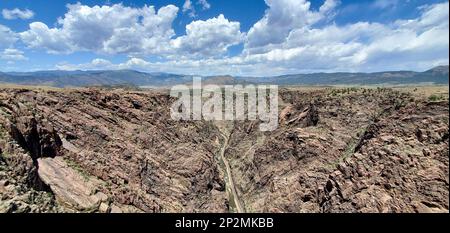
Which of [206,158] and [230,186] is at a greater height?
[206,158]

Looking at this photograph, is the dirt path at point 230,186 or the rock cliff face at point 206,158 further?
the dirt path at point 230,186

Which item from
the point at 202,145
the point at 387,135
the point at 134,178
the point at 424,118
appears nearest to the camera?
the point at 424,118

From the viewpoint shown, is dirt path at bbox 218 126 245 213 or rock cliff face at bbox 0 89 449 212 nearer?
rock cliff face at bbox 0 89 449 212

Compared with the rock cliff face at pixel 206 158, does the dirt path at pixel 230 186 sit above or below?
below

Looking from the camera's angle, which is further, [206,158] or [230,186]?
[206,158]

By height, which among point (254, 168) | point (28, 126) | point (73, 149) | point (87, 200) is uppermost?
point (28, 126)
